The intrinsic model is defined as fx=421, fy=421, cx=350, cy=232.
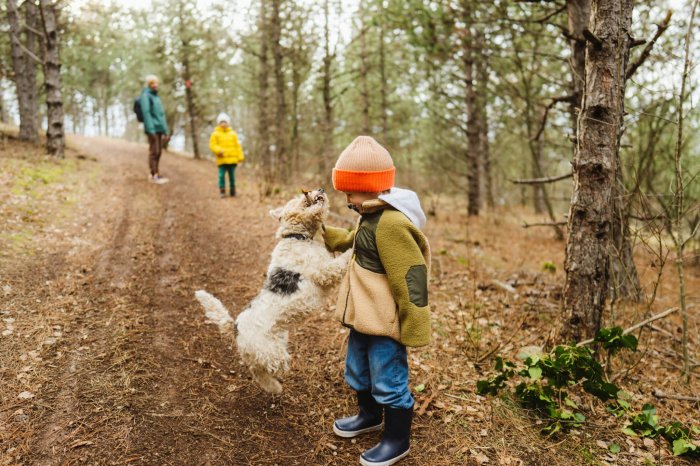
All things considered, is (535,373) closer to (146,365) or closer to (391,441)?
(391,441)

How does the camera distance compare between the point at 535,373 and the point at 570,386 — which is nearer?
the point at 535,373

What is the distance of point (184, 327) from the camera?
432 centimetres

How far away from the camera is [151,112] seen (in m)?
10.1

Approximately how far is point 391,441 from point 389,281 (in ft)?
3.51

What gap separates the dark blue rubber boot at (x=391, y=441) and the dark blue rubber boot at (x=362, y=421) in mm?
288

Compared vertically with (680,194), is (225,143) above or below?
above

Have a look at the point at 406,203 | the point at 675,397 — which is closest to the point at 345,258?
the point at 406,203

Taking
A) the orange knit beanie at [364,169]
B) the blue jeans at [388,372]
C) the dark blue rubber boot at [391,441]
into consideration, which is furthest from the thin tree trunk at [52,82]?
the dark blue rubber boot at [391,441]

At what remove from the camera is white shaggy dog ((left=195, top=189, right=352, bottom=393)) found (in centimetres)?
287

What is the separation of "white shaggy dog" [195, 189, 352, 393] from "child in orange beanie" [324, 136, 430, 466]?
20 cm

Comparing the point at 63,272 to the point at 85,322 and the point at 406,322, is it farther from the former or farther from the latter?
the point at 406,322

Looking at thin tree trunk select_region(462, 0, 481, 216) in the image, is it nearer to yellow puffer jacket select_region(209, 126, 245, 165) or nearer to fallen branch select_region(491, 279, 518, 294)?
yellow puffer jacket select_region(209, 126, 245, 165)

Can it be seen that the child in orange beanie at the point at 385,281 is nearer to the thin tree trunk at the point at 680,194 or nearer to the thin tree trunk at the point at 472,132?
the thin tree trunk at the point at 680,194

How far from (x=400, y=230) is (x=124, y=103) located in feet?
139
